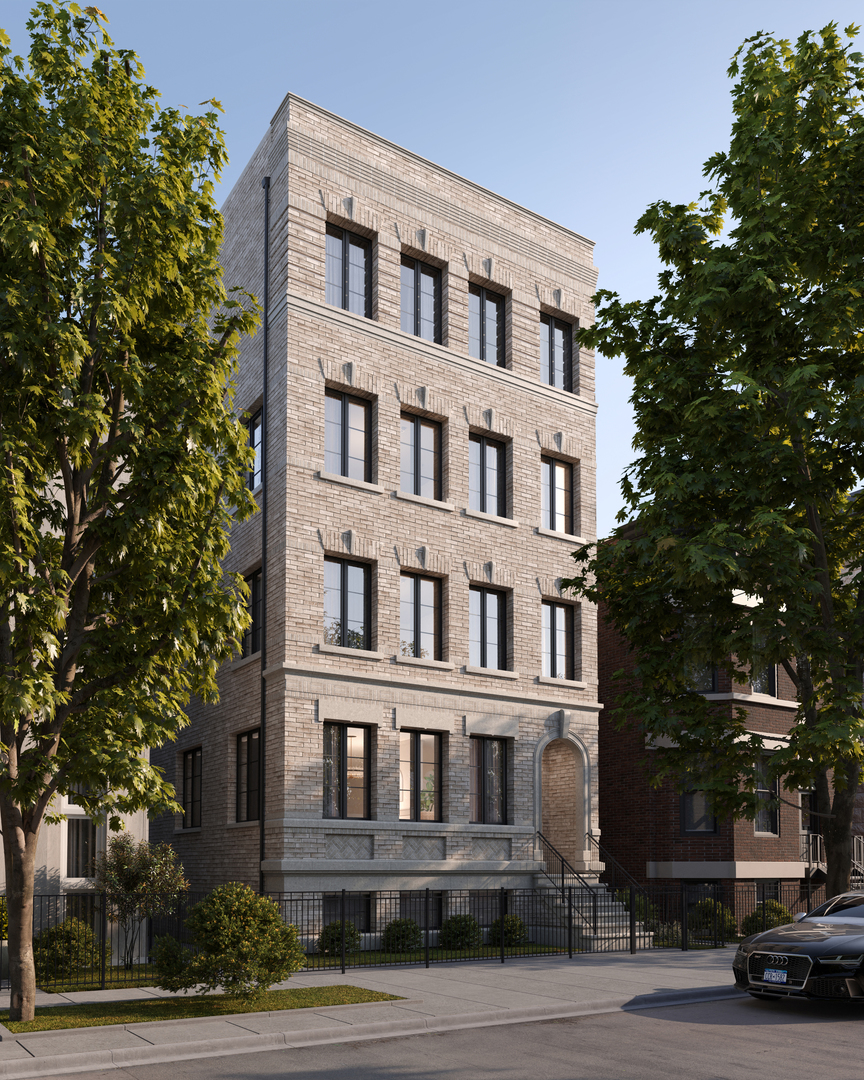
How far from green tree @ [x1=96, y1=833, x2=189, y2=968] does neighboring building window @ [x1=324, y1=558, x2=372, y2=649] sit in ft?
19.7

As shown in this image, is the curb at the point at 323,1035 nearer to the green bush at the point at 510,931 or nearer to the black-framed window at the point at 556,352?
the green bush at the point at 510,931

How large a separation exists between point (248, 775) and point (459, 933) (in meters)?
5.72

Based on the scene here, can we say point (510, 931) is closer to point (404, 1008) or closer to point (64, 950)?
point (404, 1008)

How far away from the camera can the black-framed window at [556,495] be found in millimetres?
26672

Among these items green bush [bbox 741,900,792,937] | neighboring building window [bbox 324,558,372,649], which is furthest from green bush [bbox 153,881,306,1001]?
green bush [bbox 741,900,792,937]

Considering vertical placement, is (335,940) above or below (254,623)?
below

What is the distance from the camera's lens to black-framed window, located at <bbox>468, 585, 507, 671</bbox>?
80.5ft

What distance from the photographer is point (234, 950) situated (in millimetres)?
13312

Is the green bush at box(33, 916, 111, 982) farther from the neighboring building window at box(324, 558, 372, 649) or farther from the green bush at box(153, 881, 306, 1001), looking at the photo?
the neighboring building window at box(324, 558, 372, 649)

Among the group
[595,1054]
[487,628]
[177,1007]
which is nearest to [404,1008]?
[177,1007]

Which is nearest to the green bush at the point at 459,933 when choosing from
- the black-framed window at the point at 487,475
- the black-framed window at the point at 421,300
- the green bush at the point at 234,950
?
the green bush at the point at 234,950

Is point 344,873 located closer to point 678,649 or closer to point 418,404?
point 678,649

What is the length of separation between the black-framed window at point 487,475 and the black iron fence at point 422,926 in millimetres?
8819

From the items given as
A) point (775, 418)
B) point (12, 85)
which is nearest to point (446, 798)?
point (775, 418)
